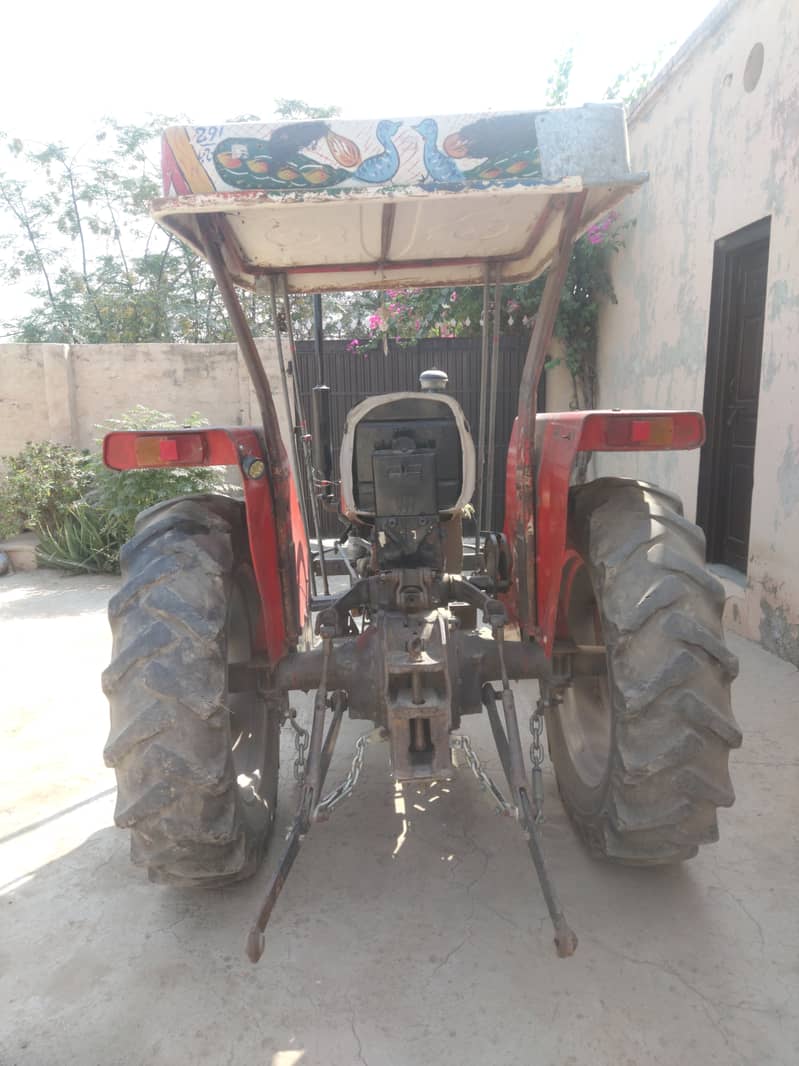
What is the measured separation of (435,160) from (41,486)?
6.94m

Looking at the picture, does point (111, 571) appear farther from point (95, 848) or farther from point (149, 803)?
point (149, 803)

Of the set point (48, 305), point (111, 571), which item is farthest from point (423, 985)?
point (48, 305)

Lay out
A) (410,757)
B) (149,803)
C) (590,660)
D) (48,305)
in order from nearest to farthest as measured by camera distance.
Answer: (149,803) < (410,757) < (590,660) < (48,305)

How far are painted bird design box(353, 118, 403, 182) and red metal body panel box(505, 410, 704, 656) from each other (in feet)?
2.97

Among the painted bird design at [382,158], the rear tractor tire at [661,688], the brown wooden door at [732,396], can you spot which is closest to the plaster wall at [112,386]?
the brown wooden door at [732,396]

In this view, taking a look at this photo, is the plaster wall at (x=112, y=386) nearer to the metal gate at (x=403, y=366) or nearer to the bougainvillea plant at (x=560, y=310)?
the metal gate at (x=403, y=366)

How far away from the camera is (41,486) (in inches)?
297

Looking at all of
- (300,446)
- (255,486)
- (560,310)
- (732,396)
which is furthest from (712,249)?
(255,486)

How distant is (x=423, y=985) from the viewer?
198 centimetres

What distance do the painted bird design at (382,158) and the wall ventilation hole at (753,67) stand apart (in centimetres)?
416

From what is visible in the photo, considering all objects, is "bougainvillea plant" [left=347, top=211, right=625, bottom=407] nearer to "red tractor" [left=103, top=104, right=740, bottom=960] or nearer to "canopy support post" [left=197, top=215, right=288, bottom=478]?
"red tractor" [left=103, top=104, right=740, bottom=960]

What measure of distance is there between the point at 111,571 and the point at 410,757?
612 centimetres

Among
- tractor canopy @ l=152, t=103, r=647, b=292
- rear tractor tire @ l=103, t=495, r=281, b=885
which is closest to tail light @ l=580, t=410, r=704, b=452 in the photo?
tractor canopy @ l=152, t=103, r=647, b=292

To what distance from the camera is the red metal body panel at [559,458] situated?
2211 mm
